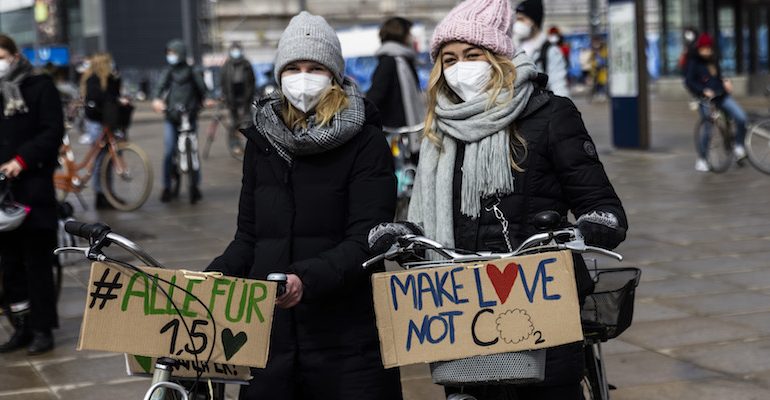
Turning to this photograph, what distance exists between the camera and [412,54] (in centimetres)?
1041

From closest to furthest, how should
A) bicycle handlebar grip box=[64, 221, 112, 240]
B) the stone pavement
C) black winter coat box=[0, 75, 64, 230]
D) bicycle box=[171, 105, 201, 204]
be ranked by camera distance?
bicycle handlebar grip box=[64, 221, 112, 240]
the stone pavement
black winter coat box=[0, 75, 64, 230]
bicycle box=[171, 105, 201, 204]

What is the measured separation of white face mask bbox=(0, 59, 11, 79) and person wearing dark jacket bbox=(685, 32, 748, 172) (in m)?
9.47

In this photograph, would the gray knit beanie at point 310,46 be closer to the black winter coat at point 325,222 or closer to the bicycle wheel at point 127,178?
the black winter coat at point 325,222

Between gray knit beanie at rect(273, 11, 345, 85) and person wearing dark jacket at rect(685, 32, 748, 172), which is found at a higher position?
gray knit beanie at rect(273, 11, 345, 85)

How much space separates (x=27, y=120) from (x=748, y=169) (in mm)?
10012

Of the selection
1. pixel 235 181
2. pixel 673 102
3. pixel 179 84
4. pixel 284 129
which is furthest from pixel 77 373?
pixel 673 102

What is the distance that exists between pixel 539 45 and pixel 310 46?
17.3 feet

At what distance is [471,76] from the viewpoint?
3.57 meters

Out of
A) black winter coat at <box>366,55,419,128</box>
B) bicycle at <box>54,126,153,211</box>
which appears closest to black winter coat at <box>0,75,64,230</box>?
black winter coat at <box>366,55,419,128</box>

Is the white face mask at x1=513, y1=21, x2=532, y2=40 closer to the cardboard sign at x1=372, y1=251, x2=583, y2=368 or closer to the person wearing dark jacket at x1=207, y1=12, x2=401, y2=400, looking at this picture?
the person wearing dark jacket at x1=207, y1=12, x2=401, y2=400

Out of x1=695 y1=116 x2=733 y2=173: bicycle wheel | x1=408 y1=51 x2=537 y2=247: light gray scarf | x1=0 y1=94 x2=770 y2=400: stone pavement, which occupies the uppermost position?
x1=408 y1=51 x2=537 y2=247: light gray scarf

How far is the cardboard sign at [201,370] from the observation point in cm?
338

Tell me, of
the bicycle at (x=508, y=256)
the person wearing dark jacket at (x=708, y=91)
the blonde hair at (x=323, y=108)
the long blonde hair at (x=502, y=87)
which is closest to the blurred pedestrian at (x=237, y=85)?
the person wearing dark jacket at (x=708, y=91)

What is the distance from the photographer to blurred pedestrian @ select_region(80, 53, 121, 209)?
13383mm
